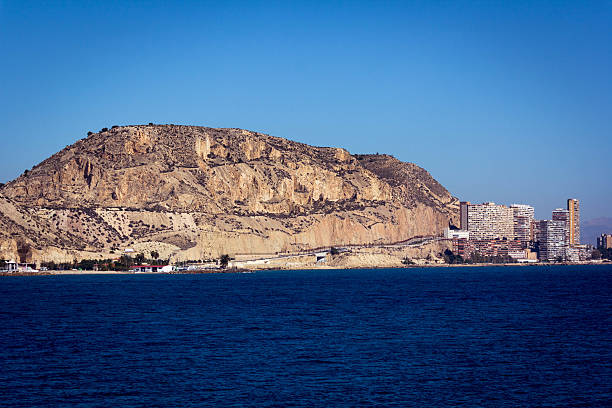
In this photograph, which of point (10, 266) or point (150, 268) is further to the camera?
point (150, 268)

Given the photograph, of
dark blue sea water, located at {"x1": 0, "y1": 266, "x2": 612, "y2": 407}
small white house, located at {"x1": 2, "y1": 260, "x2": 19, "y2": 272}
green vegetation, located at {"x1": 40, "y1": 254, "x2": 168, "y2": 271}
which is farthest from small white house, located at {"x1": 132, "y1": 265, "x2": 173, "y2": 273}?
dark blue sea water, located at {"x1": 0, "y1": 266, "x2": 612, "y2": 407}

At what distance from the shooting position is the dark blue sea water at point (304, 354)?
3766cm

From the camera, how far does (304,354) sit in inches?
1925

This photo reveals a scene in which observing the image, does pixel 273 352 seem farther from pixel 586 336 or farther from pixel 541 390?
pixel 586 336

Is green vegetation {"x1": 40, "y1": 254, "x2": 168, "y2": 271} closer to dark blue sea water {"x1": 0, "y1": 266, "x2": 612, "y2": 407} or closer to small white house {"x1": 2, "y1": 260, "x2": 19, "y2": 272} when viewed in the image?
small white house {"x1": 2, "y1": 260, "x2": 19, "y2": 272}

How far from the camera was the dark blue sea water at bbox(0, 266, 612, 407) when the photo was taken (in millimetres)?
37656

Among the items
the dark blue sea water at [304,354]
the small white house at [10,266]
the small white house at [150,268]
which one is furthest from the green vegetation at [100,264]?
the dark blue sea water at [304,354]

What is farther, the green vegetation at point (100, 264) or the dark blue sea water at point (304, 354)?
the green vegetation at point (100, 264)

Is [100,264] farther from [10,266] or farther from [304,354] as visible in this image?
[304,354]

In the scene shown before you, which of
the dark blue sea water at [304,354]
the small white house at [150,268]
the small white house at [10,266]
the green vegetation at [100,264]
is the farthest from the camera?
the small white house at [150,268]

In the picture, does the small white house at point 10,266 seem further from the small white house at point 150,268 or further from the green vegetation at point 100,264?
the small white house at point 150,268

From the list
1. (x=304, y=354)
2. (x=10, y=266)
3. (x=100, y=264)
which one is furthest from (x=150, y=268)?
(x=304, y=354)

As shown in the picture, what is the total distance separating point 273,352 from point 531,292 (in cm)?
6716

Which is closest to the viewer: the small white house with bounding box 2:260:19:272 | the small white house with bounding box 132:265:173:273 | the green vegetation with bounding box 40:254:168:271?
the small white house with bounding box 2:260:19:272
